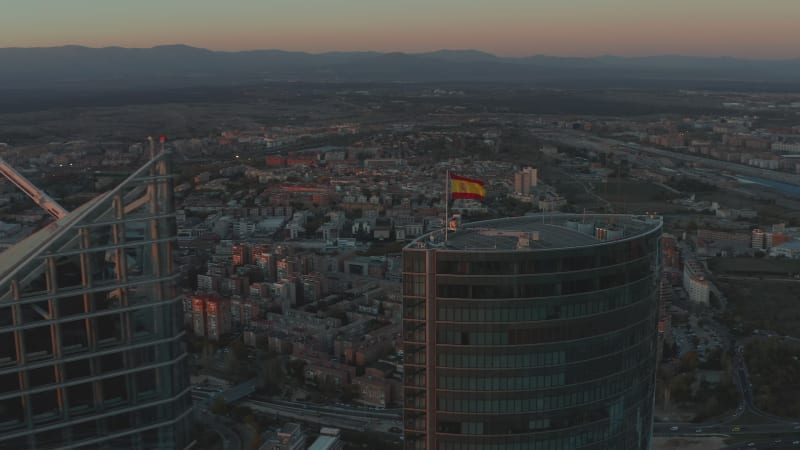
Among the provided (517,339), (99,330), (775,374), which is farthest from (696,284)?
(99,330)

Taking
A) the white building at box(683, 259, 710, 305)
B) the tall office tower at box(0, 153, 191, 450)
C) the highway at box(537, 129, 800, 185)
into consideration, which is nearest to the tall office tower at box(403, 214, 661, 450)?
the tall office tower at box(0, 153, 191, 450)

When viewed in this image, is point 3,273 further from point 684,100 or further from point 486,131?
point 684,100

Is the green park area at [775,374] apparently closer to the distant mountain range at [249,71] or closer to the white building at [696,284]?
the white building at [696,284]

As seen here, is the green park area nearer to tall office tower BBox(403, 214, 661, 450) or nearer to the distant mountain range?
tall office tower BBox(403, 214, 661, 450)

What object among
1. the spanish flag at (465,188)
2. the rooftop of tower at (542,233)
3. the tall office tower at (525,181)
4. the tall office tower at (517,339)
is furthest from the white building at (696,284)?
the spanish flag at (465,188)

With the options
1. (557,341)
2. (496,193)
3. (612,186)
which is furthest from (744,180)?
(557,341)

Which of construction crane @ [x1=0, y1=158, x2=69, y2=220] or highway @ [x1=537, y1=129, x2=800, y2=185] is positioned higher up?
construction crane @ [x1=0, y1=158, x2=69, y2=220]

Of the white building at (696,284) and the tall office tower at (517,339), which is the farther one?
the white building at (696,284)
